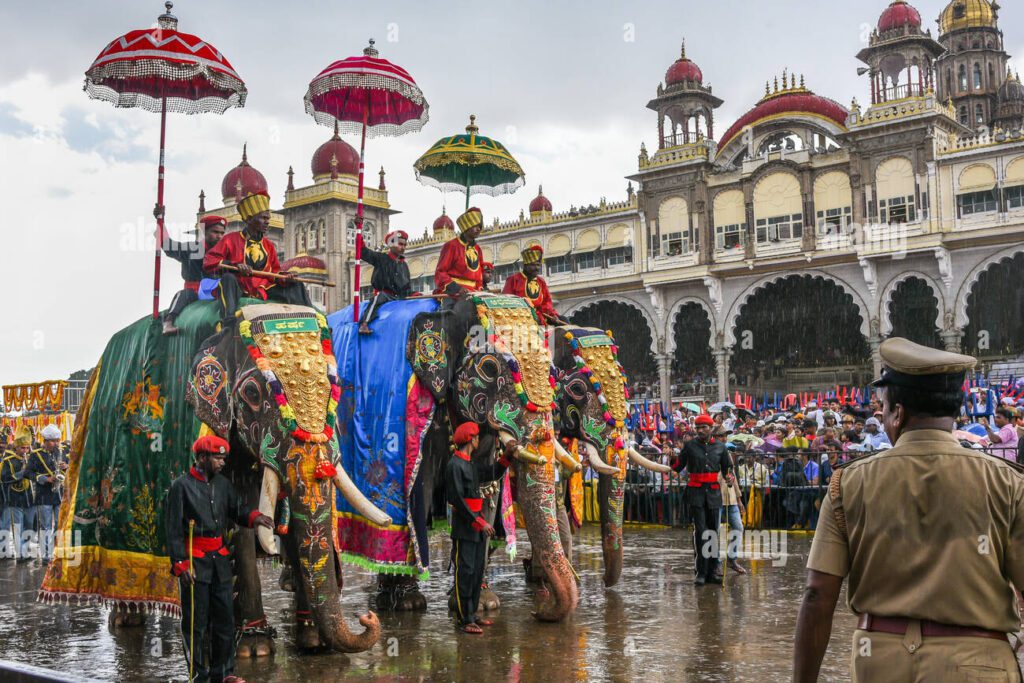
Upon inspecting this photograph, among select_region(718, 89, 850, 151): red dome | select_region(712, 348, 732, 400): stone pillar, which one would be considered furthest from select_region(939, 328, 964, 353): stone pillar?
select_region(718, 89, 850, 151): red dome

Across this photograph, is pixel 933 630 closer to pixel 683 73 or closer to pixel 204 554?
pixel 204 554

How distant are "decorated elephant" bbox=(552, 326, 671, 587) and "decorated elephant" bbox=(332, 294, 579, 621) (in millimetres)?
1116

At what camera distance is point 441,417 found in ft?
26.6

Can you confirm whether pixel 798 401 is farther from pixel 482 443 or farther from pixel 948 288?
pixel 482 443

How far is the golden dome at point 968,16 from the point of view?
165 ft

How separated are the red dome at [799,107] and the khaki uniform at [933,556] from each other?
29.8 meters

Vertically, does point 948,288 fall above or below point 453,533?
above

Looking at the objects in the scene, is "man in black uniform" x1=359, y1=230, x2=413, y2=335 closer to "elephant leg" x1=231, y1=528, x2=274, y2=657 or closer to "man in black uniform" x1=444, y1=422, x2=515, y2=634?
"man in black uniform" x1=444, y1=422, x2=515, y2=634

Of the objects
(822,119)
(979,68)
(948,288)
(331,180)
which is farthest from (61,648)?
(979,68)

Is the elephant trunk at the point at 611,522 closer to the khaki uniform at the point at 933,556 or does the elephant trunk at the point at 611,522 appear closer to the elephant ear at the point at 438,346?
the elephant ear at the point at 438,346

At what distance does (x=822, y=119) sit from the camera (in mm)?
30766

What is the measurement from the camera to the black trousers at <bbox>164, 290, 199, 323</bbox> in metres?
7.27

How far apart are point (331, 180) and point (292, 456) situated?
38892 millimetres

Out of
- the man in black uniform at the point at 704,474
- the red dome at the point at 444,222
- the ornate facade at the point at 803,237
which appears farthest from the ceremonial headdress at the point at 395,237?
the red dome at the point at 444,222
